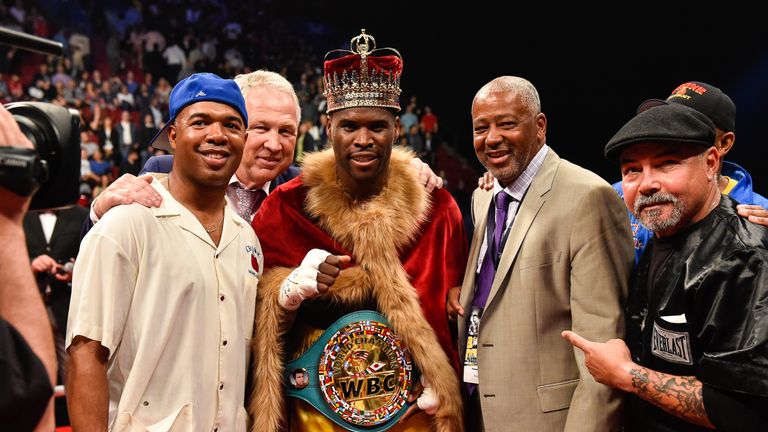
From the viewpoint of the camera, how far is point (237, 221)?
212 centimetres

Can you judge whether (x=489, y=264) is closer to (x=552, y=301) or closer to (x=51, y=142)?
(x=552, y=301)

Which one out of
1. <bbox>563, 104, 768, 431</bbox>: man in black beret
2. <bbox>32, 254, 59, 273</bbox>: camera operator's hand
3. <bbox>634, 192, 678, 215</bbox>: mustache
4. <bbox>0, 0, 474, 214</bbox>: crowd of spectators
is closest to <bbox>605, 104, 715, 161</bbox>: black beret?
<bbox>563, 104, 768, 431</bbox>: man in black beret

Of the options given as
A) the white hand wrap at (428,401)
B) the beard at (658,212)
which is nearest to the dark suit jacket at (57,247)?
the white hand wrap at (428,401)

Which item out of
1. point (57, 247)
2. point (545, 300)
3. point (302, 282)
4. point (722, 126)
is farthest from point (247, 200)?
point (57, 247)

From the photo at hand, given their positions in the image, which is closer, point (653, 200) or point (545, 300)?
point (653, 200)

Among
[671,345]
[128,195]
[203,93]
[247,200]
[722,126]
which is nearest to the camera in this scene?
[671,345]

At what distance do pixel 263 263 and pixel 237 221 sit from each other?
0.67ft

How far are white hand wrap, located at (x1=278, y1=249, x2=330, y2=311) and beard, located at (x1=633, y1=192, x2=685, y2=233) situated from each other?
91 cm

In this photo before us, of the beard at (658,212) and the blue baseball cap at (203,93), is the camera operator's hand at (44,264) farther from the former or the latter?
the beard at (658,212)

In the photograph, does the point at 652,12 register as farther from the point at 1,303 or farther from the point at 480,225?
the point at 1,303

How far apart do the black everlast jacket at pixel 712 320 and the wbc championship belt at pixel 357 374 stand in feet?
2.31

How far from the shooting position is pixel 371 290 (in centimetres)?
215

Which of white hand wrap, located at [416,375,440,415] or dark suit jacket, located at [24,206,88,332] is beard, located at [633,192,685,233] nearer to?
white hand wrap, located at [416,375,440,415]

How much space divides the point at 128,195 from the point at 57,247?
3391 millimetres
